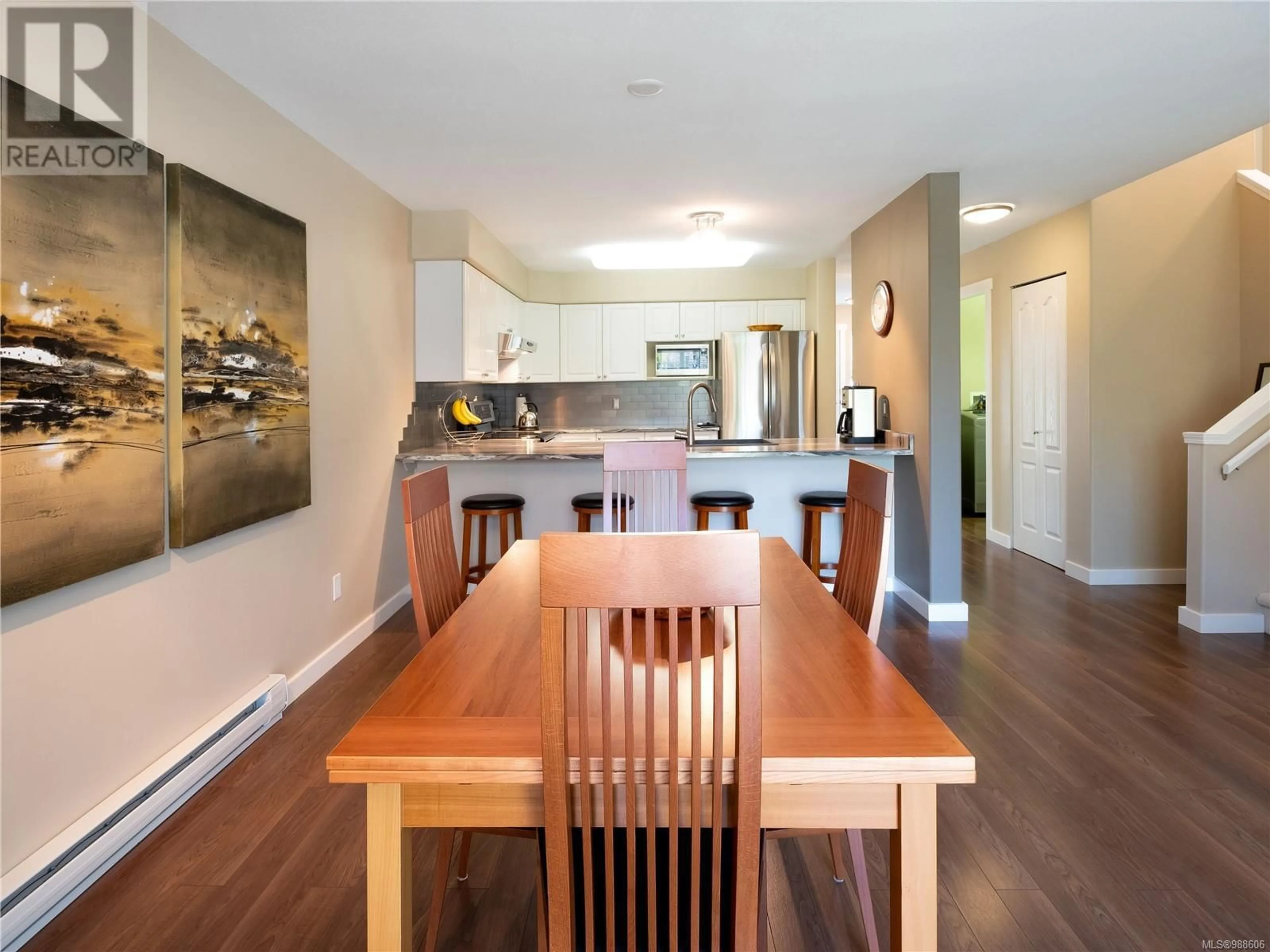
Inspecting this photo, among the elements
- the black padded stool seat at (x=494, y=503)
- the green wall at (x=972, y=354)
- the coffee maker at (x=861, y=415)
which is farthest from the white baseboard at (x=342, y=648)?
the green wall at (x=972, y=354)

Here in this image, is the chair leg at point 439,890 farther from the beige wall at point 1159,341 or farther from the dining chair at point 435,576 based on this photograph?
the beige wall at point 1159,341

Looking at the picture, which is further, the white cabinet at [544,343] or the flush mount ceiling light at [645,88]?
the white cabinet at [544,343]

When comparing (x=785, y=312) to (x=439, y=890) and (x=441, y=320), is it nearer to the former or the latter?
(x=441, y=320)

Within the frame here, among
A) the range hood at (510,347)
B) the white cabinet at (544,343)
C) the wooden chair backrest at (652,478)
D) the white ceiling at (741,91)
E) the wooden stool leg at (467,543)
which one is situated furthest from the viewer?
the white cabinet at (544,343)

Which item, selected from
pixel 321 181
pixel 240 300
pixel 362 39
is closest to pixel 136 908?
pixel 240 300

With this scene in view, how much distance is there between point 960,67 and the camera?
274 centimetres

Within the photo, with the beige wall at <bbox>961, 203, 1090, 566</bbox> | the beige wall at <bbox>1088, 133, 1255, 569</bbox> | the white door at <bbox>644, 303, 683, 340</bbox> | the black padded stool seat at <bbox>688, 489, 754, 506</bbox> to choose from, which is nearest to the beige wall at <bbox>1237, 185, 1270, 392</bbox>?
the beige wall at <bbox>1088, 133, 1255, 569</bbox>

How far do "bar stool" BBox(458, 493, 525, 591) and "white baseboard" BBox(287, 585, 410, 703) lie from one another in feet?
1.39

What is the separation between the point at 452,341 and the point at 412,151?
1335mm

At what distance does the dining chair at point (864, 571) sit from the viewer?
5.54ft

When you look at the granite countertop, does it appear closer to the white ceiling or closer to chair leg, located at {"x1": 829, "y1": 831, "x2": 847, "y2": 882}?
the white ceiling

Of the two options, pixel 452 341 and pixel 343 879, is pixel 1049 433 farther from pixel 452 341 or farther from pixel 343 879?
pixel 343 879

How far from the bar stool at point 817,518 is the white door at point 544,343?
10.6 ft

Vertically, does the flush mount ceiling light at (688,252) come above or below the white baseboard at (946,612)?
above
